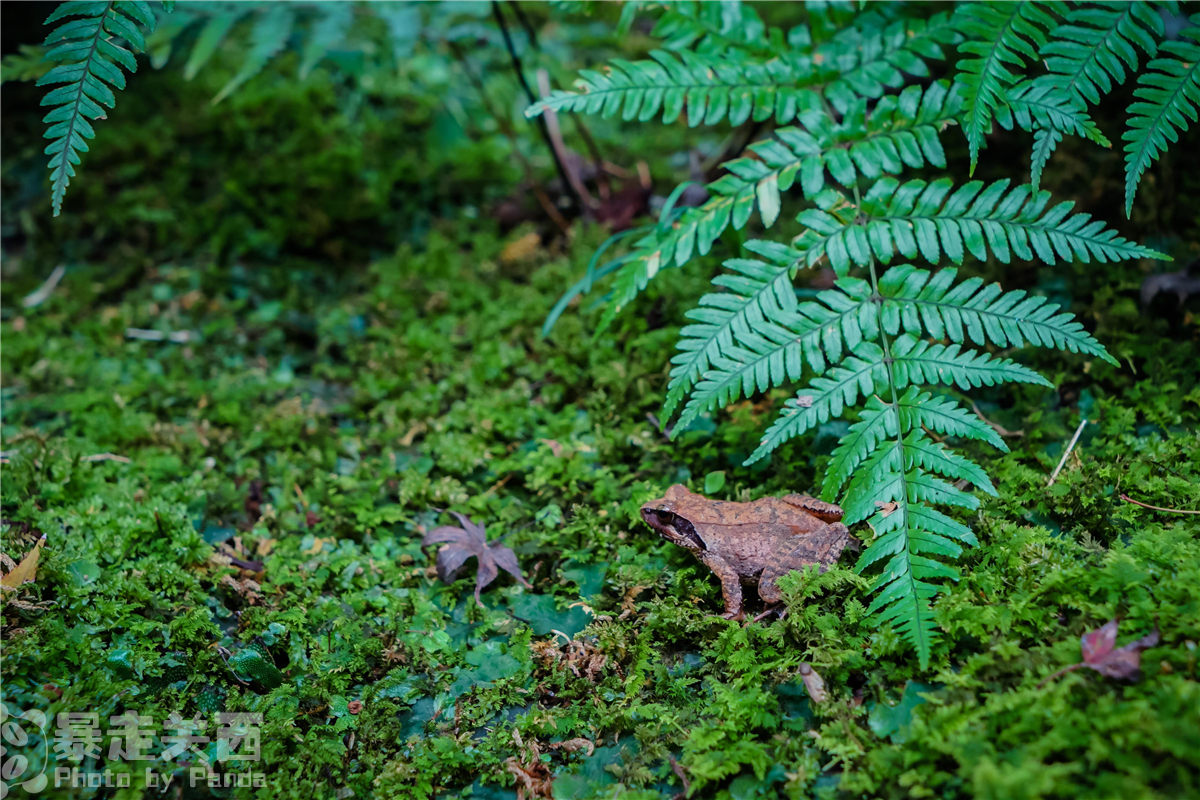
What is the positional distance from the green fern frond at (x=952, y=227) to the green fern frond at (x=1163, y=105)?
0.74 ft

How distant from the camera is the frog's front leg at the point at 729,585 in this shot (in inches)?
107

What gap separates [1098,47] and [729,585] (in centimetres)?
252

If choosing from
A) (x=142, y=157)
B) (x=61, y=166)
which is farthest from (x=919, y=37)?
(x=142, y=157)

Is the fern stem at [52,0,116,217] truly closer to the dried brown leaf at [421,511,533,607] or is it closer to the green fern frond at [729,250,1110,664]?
the dried brown leaf at [421,511,533,607]

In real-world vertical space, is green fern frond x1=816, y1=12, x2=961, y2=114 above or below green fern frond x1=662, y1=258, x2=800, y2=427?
above

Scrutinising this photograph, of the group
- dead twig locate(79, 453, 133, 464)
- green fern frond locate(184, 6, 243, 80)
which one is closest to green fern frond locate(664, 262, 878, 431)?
dead twig locate(79, 453, 133, 464)

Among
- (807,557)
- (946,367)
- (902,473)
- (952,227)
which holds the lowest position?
(807,557)

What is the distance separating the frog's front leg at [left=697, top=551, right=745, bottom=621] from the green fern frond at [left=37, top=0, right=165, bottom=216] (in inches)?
106

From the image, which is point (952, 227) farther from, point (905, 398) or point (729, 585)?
point (729, 585)

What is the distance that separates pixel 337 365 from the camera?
4.50 meters

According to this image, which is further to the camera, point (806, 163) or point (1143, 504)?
point (806, 163)

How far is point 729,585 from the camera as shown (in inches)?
108

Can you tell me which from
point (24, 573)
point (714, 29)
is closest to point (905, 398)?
point (714, 29)

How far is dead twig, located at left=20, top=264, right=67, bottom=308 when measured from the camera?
468 centimetres
